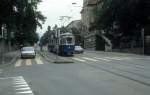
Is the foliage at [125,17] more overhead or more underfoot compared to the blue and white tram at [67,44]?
more overhead

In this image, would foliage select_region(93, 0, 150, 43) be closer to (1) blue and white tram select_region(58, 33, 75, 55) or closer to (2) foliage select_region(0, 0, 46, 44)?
(1) blue and white tram select_region(58, 33, 75, 55)

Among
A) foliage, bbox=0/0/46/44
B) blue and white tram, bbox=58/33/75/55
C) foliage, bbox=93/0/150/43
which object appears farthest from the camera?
foliage, bbox=93/0/150/43

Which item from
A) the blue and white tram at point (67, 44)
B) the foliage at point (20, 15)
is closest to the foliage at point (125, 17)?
the blue and white tram at point (67, 44)

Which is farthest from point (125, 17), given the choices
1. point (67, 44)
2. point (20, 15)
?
point (20, 15)

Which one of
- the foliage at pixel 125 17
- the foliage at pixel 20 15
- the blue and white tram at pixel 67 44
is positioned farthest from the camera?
the foliage at pixel 125 17

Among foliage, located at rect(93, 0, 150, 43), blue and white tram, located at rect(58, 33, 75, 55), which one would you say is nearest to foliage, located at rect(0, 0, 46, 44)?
blue and white tram, located at rect(58, 33, 75, 55)

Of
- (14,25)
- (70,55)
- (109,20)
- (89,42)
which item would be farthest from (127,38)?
(89,42)

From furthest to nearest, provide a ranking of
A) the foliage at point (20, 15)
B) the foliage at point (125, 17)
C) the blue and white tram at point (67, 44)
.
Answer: the foliage at point (125, 17)
the blue and white tram at point (67, 44)
the foliage at point (20, 15)

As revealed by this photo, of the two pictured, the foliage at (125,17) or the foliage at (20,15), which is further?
the foliage at (125,17)

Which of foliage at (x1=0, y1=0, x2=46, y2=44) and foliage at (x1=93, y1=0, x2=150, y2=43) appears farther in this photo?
foliage at (x1=93, y1=0, x2=150, y2=43)

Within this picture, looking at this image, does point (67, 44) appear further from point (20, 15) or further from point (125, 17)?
point (125, 17)

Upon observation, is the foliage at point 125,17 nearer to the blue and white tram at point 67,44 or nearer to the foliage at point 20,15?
the blue and white tram at point 67,44

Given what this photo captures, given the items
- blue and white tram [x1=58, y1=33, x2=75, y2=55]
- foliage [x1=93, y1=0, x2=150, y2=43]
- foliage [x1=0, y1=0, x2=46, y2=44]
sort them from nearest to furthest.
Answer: foliage [x1=0, y1=0, x2=46, y2=44]
blue and white tram [x1=58, y1=33, x2=75, y2=55]
foliage [x1=93, y1=0, x2=150, y2=43]

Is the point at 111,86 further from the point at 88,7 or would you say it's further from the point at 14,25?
the point at 88,7
